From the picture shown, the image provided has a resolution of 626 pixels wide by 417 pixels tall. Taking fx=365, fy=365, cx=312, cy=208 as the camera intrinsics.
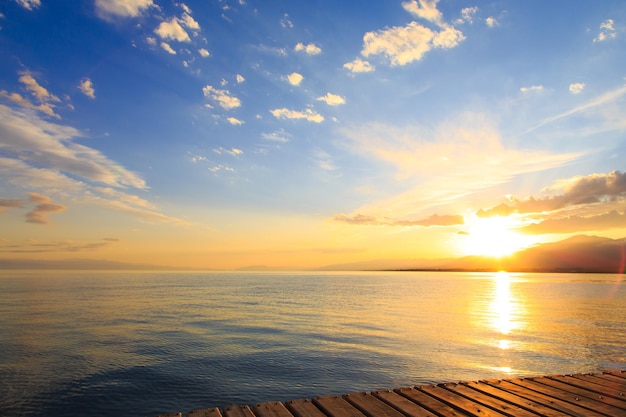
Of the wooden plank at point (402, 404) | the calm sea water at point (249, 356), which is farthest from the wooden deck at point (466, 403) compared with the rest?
the calm sea water at point (249, 356)

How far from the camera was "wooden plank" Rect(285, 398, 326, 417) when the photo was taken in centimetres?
909

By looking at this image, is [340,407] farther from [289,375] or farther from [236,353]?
→ [236,353]

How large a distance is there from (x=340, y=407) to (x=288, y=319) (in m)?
38.1

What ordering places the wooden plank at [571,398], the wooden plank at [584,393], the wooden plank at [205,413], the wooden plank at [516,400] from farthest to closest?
the wooden plank at [584,393] → the wooden plank at [571,398] → the wooden plank at [516,400] → the wooden plank at [205,413]

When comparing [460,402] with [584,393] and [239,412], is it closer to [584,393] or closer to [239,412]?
[584,393]

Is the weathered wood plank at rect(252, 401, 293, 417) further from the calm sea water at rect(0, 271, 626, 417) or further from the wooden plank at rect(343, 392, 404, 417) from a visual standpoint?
the calm sea water at rect(0, 271, 626, 417)

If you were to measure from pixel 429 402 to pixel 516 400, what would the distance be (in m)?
2.57

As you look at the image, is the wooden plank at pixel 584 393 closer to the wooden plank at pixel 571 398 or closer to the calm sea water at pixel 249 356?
the wooden plank at pixel 571 398

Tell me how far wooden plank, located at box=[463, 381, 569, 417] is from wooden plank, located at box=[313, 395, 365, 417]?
446 centimetres

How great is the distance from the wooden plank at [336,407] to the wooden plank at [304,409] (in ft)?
0.54

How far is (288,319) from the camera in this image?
46.3 meters

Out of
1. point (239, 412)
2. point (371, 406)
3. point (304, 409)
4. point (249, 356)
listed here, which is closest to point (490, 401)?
point (371, 406)

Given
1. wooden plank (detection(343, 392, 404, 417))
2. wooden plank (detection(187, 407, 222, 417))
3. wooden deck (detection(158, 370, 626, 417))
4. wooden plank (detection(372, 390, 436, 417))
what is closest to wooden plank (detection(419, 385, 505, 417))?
wooden deck (detection(158, 370, 626, 417))

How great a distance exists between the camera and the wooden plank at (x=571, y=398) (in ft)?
31.6
